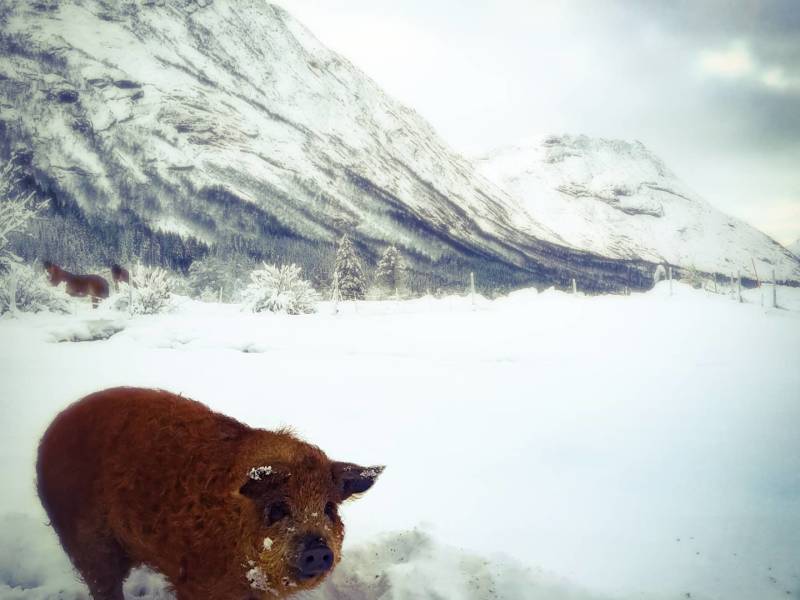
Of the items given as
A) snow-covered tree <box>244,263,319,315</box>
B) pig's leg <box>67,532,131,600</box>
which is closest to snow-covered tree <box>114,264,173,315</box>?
snow-covered tree <box>244,263,319,315</box>

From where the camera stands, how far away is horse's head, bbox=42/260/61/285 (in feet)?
9.46

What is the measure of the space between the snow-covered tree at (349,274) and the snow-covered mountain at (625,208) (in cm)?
150

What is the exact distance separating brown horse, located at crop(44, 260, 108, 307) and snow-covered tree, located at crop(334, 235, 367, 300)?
1739 mm

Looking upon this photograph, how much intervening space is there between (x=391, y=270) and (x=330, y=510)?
2.76m

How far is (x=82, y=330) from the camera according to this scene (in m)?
2.92

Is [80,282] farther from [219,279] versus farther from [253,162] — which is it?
[253,162]

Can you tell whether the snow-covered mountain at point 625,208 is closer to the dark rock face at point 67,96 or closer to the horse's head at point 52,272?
the dark rock face at point 67,96

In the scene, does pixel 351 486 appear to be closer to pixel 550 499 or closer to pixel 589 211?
pixel 550 499

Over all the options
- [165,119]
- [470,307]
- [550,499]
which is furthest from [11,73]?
[550,499]

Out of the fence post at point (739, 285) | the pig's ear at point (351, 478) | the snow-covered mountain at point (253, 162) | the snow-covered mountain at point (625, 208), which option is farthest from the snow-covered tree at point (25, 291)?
the fence post at point (739, 285)

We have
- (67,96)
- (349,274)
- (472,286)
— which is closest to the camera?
(67,96)

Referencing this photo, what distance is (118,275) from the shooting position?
3.30m

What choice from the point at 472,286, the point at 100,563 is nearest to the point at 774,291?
the point at 472,286

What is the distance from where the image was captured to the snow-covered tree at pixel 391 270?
3.90 metres
